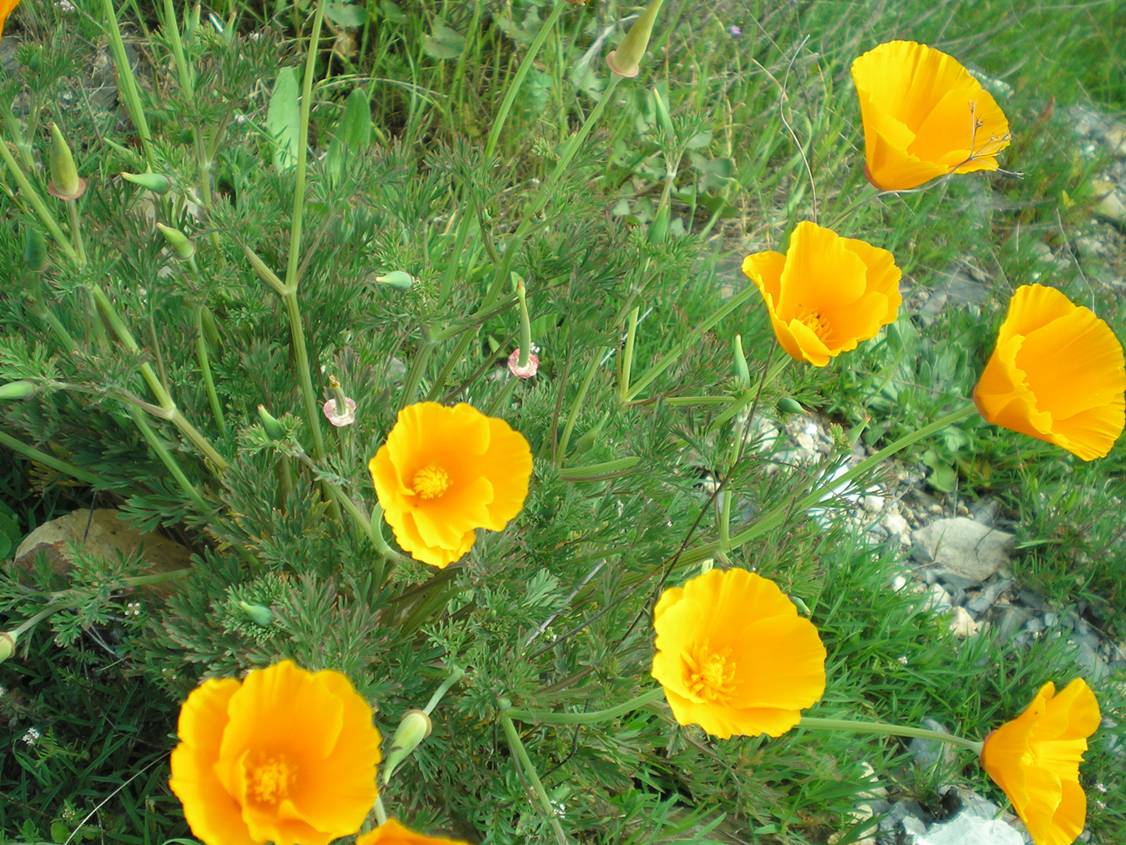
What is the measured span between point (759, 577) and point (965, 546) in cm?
160

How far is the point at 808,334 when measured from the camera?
54.2 inches

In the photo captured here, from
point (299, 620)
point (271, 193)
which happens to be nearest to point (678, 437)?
point (299, 620)

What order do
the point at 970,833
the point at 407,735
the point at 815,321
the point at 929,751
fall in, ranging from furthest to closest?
the point at 929,751, the point at 970,833, the point at 815,321, the point at 407,735

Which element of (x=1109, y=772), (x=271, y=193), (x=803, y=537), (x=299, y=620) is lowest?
(x=1109, y=772)

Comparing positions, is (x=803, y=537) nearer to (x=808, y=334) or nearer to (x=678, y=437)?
(x=678, y=437)

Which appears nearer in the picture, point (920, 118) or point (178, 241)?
point (178, 241)

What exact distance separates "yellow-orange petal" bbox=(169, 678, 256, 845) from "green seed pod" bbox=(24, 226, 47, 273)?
67cm

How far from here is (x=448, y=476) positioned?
143 cm

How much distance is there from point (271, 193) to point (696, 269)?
4.44 feet

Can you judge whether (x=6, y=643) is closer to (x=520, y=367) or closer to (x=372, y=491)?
(x=372, y=491)

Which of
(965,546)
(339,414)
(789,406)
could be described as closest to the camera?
(339,414)

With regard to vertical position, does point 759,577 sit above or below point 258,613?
above

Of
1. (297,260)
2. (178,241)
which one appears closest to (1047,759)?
(297,260)

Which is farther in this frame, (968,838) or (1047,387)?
(968,838)
